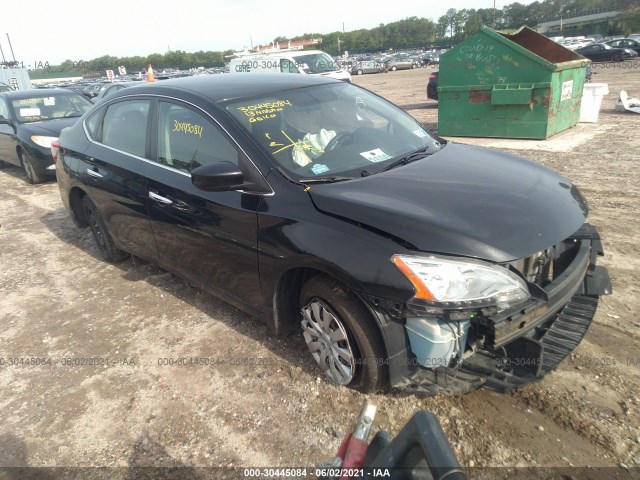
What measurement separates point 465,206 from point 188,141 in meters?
1.96

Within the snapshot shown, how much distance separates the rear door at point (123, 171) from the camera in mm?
3598

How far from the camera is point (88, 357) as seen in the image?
3262 mm

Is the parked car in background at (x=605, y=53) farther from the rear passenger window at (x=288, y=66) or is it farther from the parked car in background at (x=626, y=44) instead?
the rear passenger window at (x=288, y=66)

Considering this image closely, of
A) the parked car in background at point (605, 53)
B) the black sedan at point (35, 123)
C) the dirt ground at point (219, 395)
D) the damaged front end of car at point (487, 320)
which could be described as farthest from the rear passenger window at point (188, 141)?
the parked car in background at point (605, 53)

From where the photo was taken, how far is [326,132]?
309 centimetres

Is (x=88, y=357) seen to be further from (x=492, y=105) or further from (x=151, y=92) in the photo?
(x=492, y=105)

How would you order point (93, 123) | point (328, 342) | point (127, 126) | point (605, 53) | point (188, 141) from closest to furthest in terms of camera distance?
point (328, 342) < point (188, 141) < point (127, 126) < point (93, 123) < point (605, 53)

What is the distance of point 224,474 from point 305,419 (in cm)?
51

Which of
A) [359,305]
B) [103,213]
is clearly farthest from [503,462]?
[103,213]

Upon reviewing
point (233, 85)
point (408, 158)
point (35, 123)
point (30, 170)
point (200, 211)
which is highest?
point (233, 85)

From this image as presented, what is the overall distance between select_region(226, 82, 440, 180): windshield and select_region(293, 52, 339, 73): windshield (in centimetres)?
1456

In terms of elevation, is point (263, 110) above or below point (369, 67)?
above

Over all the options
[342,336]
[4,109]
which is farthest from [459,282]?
[4,109]

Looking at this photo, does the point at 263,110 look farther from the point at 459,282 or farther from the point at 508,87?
the point at 508,87
